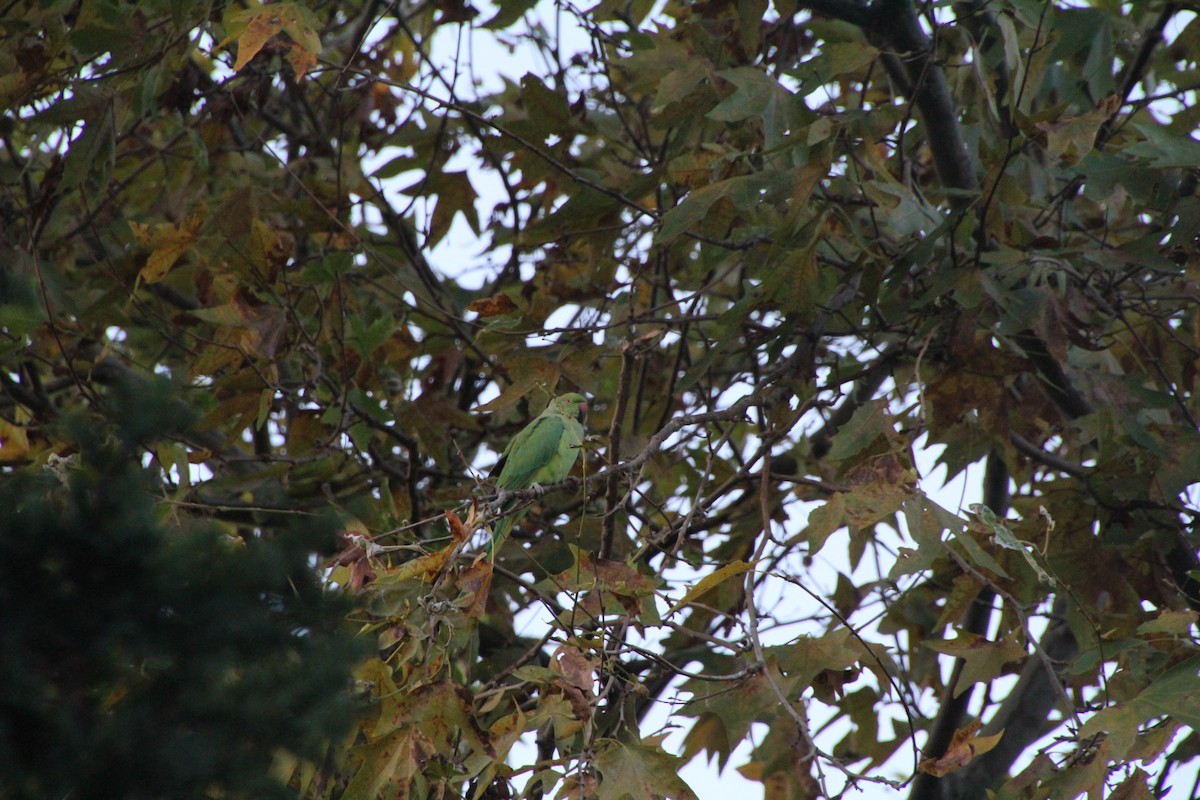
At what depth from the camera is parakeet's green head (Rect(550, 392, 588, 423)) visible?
4.88m

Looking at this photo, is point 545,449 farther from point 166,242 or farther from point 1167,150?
point 1167,150

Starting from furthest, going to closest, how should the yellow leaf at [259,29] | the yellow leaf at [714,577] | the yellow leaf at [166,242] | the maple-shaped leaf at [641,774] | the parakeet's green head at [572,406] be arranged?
the parakeet's green head at [572,406], the yellow leaf at [166,242], the yellow leaf at [259,29], the yellow leaf at [714,577], the maple-shaped leaf at [641,774]

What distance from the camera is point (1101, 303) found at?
3799 mm

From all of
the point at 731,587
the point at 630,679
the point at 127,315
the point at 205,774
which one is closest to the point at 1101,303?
the point at 731,587

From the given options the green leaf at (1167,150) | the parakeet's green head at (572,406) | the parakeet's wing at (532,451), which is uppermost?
the parakeet's green head at (572,406)

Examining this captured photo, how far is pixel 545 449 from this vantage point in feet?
15.9

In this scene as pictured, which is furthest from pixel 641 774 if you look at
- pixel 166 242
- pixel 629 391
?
pixel 166 242

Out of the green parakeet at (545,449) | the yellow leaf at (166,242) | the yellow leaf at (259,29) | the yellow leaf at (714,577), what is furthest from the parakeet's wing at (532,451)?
the yellow leaf at (714,577)

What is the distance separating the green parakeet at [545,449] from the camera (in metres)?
4.69

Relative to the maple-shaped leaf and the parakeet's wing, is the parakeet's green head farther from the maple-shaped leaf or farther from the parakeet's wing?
the maple-shaped leaf

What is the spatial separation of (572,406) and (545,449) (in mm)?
258

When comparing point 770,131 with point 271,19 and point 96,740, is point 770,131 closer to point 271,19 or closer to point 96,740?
point 271,19

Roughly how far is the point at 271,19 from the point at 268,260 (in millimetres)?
1090

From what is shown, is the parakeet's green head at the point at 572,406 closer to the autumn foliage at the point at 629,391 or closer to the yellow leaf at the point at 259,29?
the autumn foliage at the point at 629,391
